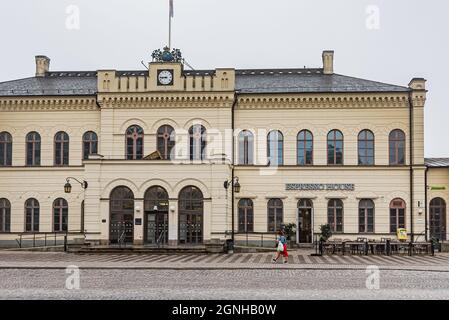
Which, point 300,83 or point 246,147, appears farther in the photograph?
point 300,83

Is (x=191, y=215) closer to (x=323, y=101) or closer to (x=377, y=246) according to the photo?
(x=377, y=246)

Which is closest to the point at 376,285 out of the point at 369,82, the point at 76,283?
the point at 76,283

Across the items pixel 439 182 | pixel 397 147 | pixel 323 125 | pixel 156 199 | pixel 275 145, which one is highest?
pixel 323 125

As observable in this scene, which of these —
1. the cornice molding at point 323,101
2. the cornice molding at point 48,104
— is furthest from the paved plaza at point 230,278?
the cornice molding at point 48,104

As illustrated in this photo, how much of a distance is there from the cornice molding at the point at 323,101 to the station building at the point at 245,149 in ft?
0.19

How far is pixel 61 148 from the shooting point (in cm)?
4081

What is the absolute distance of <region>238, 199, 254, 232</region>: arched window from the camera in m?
39.4

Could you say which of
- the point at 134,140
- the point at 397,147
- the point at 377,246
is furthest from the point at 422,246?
the point at 134,140

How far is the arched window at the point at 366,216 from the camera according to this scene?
3891 centimetres

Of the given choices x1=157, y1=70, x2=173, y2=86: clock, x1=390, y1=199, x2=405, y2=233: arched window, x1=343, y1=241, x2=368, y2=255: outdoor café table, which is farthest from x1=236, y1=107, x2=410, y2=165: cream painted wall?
x1=343, y1=241, x2=368, y2=255: outdoor café table

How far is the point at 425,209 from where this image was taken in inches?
1522

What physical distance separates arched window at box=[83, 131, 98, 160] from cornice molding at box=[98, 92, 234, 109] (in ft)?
6.66

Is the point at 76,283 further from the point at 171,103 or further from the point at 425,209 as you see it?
the point at 425,209

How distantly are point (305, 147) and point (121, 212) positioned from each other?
11.2 m
